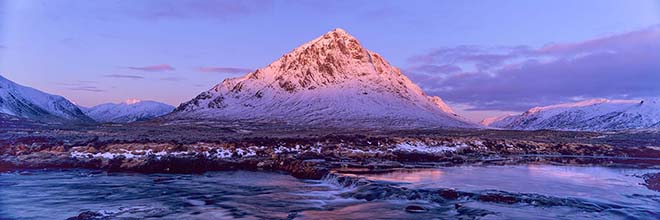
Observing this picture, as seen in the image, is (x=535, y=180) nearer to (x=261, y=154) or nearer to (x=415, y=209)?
(x=415, y=209)

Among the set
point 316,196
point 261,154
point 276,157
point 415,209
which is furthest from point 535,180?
point 261,154

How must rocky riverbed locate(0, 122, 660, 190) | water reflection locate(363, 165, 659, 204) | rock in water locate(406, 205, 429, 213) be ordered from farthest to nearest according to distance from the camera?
rocky riverbed locate(0, 122, 660, 190)
water reflection locate(363, 165, 659, 204)
rock in water locate(406, 205, 429, 213)

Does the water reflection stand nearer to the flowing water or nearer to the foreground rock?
the flowing water

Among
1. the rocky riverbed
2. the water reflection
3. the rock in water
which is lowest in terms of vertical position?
the rock in water

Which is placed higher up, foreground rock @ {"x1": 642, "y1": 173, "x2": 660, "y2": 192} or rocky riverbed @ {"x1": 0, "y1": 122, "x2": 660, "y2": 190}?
rocky riverbed @ {"x1": 0, "y1": 122, "x2": 660, "y2": 190}

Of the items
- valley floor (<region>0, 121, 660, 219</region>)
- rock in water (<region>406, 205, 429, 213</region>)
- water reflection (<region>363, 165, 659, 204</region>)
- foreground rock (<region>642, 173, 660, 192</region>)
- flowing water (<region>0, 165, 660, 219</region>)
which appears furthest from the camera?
valley floor (<region>0, 121, 660, 219</region>)

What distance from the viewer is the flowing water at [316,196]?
65.7 ft

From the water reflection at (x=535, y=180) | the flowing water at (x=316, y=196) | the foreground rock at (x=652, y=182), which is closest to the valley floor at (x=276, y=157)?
the foreground rock at (x=652, y=182)

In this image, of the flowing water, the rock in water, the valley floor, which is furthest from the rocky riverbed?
the rock in water

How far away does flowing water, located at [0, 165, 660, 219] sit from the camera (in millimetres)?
20031

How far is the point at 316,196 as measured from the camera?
81.5ft

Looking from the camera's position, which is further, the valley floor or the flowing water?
the valley floor

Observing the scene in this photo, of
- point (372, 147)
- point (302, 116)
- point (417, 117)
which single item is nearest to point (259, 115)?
point (302, 116)

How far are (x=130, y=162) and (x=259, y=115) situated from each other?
163 m
